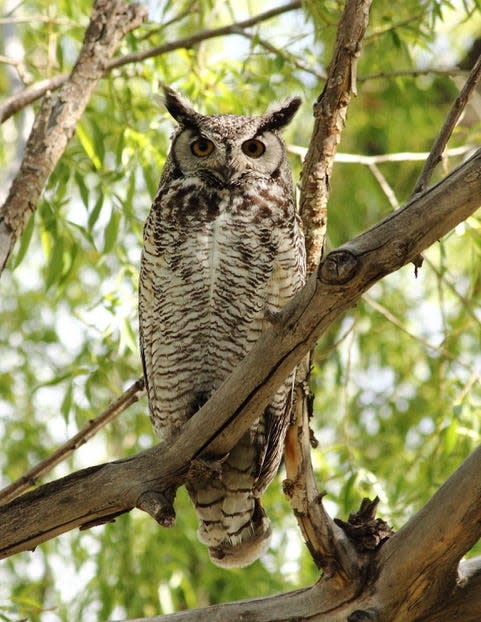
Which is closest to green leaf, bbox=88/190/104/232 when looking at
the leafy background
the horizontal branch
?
the leafy background

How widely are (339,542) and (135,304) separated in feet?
4.40

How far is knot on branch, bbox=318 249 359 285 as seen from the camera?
170 cm

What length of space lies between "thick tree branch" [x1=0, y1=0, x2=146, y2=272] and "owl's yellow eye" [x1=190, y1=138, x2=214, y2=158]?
350 millimetres

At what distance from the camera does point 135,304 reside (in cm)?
315

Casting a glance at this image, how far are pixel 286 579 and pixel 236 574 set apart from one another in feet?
1.32

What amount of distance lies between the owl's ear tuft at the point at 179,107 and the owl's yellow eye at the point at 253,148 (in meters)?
0.19

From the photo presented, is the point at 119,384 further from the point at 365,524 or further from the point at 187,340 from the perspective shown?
the point at 365,524

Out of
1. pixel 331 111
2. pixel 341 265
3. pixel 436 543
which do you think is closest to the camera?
pixel 341 265

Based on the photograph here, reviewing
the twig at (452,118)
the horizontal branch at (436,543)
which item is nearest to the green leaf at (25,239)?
the twig at (452,118)

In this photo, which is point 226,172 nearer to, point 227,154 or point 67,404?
point 227,154

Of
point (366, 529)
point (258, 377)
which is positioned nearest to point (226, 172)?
point (258, 377)

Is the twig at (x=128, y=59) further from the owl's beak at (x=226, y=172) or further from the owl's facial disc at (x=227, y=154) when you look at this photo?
the owl's beak at (x=226, y=172)

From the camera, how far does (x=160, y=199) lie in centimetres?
263

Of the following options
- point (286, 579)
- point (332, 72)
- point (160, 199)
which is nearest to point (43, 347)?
point (286, 579)
